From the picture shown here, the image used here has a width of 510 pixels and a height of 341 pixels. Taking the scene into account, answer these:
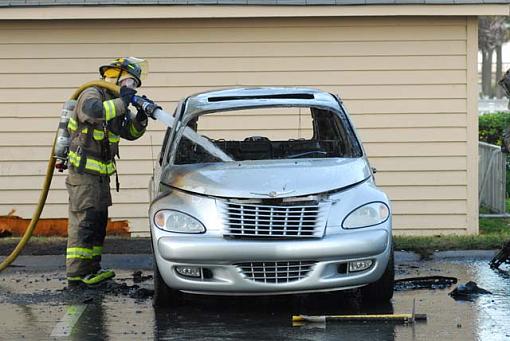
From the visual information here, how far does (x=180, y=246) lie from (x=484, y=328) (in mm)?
2167

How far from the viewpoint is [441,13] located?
12.0m

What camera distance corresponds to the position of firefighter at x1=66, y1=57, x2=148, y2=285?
9.27 metres

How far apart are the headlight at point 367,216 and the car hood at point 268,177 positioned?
24cm

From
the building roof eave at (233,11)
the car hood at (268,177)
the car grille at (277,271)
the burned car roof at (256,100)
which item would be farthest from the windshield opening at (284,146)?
the building roof eave at (233,11)

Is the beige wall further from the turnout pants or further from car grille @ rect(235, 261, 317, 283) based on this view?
car grille @ rect(235, 261, 317, 283)

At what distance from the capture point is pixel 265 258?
25.4 ft

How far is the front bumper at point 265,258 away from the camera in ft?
25.4

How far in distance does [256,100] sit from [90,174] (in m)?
1.52

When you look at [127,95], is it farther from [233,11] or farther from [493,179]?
[493,179]

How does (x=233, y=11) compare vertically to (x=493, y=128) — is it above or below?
above

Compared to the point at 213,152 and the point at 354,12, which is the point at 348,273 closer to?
the point at 213,152

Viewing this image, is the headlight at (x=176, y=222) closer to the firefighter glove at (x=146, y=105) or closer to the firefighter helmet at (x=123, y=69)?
the firefighter glove at (x=146, y=105)

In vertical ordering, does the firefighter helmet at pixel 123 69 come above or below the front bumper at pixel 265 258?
above

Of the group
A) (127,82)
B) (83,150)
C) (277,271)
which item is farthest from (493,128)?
(277,271)
